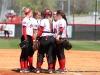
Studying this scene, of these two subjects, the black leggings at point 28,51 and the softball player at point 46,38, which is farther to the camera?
the black leggings at point 28,51

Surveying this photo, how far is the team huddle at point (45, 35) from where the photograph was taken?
10.7 metres

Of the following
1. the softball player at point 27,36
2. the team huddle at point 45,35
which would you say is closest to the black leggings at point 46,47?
the team huddle at point 45,35

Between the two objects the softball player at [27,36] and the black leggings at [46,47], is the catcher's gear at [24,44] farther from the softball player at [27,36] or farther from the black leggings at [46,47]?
the black leggings at [46,47]

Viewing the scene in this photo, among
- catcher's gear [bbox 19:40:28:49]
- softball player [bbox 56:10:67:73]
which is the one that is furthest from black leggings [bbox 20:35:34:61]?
softball player [bbox 56:10:67:73]

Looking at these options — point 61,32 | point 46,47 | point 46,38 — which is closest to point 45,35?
point 46,38

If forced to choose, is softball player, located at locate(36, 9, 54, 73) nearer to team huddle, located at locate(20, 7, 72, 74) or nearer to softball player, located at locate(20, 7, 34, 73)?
team huddle, located at locate(20, 7, 72, 74)

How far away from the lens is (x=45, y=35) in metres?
10.8

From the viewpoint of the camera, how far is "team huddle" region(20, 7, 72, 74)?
10.7 meters

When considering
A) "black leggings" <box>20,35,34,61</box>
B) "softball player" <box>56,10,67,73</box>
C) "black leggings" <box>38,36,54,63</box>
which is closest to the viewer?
"softball player" <box>56,10,67,73</box>

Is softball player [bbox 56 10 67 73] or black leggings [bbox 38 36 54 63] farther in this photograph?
black leggings [bbox 38 36 54 63]

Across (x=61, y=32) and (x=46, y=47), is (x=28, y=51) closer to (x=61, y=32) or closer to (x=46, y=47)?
(x=46, y=47)

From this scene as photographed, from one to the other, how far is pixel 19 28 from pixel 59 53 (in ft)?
80.9

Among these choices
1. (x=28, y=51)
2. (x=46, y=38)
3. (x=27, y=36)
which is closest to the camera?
(x=46, y=38)

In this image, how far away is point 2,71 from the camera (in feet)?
36.6
